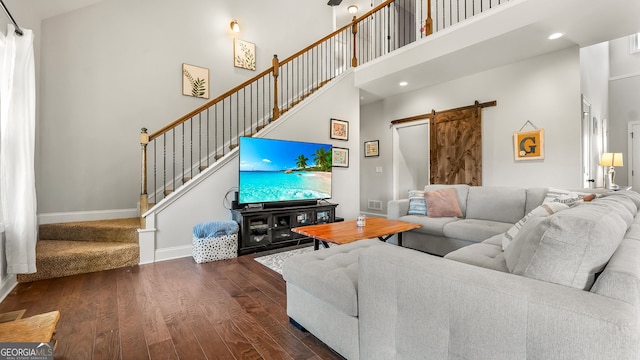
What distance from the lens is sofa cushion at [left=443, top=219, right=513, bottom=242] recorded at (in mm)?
2938

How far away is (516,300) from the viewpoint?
867 mm

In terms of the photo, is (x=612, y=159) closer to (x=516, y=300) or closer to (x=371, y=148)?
(x=371, y=148)

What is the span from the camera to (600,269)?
3.07ft

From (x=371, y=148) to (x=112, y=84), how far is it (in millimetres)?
4736

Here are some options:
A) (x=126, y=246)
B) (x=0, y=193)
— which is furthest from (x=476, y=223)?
(x=0, y=193)

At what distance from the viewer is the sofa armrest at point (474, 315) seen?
2.46ft

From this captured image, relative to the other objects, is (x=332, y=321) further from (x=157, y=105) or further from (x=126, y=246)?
(x=157, y=105)

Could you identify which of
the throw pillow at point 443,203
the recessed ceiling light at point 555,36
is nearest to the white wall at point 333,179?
the throw pillow at point 443,203

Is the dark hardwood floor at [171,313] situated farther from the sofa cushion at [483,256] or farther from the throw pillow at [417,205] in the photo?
the throw pillow at [417,205]

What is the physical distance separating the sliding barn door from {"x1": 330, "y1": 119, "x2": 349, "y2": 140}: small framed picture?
1597mm

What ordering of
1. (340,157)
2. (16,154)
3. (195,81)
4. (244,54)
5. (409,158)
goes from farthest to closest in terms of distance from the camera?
(409,158)
(244,54)
(340,157)
(195,81)
(16,154)

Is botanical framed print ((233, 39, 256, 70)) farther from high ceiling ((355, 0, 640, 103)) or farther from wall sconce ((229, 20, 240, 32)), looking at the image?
high ceiling ((355, 0, 640, 103))

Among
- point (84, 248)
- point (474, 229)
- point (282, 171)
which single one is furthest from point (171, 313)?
point (474, 229)

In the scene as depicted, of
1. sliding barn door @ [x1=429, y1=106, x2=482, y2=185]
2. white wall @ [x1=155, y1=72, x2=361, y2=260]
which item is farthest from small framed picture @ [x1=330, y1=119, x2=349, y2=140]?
sliding barn door @ [x1=429, y1=106, x2=482, y2=185]
